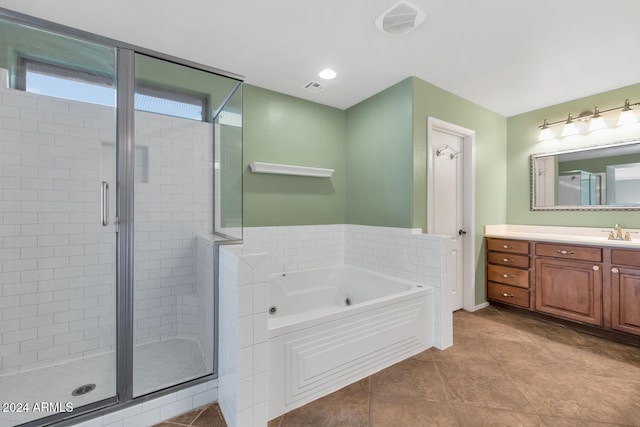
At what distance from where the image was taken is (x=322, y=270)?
9.94 feet

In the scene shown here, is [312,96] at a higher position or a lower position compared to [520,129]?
higher

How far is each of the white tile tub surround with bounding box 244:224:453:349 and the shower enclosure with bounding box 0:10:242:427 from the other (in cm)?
70

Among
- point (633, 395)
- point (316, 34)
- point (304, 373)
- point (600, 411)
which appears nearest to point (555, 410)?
point (600, 411)

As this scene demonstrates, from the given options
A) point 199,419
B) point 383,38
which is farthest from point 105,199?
point 383,38

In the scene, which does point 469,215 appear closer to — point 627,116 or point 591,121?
point 591,121

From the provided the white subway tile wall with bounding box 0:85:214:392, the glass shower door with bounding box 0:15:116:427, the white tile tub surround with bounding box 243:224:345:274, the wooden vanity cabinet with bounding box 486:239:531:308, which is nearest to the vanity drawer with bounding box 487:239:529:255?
the wooden vanity cabinet with bounding box 486:239:531:308

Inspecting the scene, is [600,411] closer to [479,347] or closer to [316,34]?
[479,347]

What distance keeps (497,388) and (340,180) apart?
2.40 m

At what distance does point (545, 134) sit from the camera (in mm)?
3221

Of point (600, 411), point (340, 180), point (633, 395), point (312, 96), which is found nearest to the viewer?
point (600, 411)

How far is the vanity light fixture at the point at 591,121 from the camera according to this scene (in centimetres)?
262

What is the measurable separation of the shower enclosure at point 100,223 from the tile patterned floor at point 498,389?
982mm

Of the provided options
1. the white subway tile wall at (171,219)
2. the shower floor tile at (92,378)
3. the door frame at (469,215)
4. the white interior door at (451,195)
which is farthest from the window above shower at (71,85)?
the door frame at (469,215)

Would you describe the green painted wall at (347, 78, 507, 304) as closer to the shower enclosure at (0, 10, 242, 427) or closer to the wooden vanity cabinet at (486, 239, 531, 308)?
the wooden vanity cabinet at (486, 239, 531, 308)
